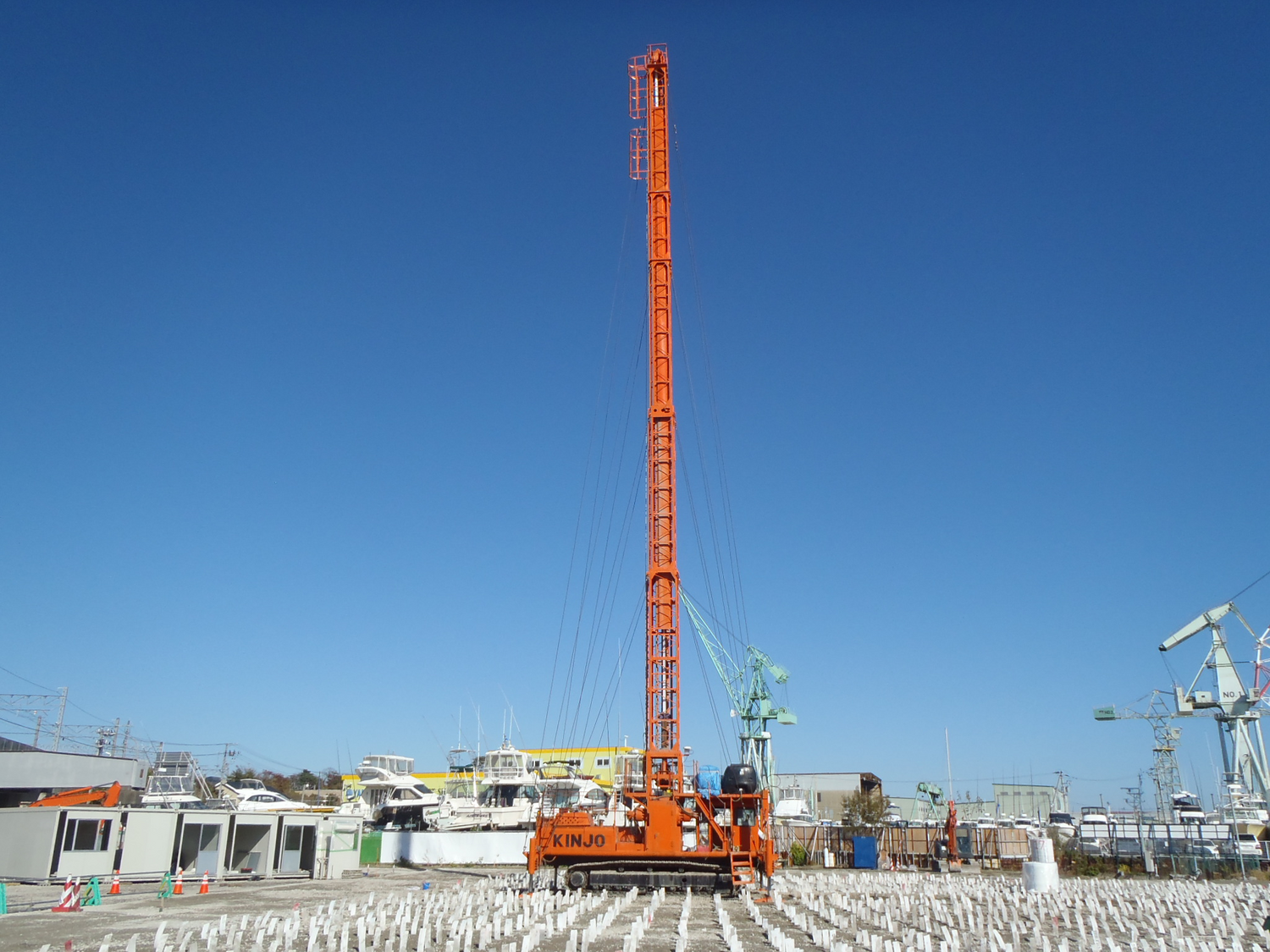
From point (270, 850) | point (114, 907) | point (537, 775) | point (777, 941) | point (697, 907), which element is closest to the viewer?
point (777, 941)

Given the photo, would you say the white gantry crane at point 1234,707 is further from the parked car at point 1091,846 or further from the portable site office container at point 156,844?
the portable site office container at point 156,844

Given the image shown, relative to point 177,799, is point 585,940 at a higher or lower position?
lower

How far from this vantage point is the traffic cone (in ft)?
86.7

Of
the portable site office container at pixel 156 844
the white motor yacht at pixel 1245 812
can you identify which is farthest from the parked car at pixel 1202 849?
the portable site office container at pixel 156 844

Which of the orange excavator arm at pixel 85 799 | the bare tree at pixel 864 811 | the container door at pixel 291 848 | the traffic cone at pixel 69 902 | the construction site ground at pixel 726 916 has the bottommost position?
the construction site ground at pixel 726 916

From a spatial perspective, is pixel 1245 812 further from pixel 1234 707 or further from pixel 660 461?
pixel 660 461

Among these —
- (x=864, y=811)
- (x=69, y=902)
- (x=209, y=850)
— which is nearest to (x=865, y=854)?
(x=864, y=811)

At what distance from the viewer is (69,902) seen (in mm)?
26656

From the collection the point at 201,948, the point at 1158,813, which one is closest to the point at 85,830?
the point at 201,948

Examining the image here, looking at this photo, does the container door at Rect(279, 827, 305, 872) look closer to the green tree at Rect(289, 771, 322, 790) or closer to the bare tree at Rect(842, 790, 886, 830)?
the bare tree at Rect(842, 790, 886, 830)

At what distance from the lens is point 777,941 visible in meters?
19.1

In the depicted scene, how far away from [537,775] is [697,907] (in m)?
33.9

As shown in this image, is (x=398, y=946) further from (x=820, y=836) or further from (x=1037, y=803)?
(x=1037, y=803)

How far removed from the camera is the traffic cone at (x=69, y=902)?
86.7 ft
